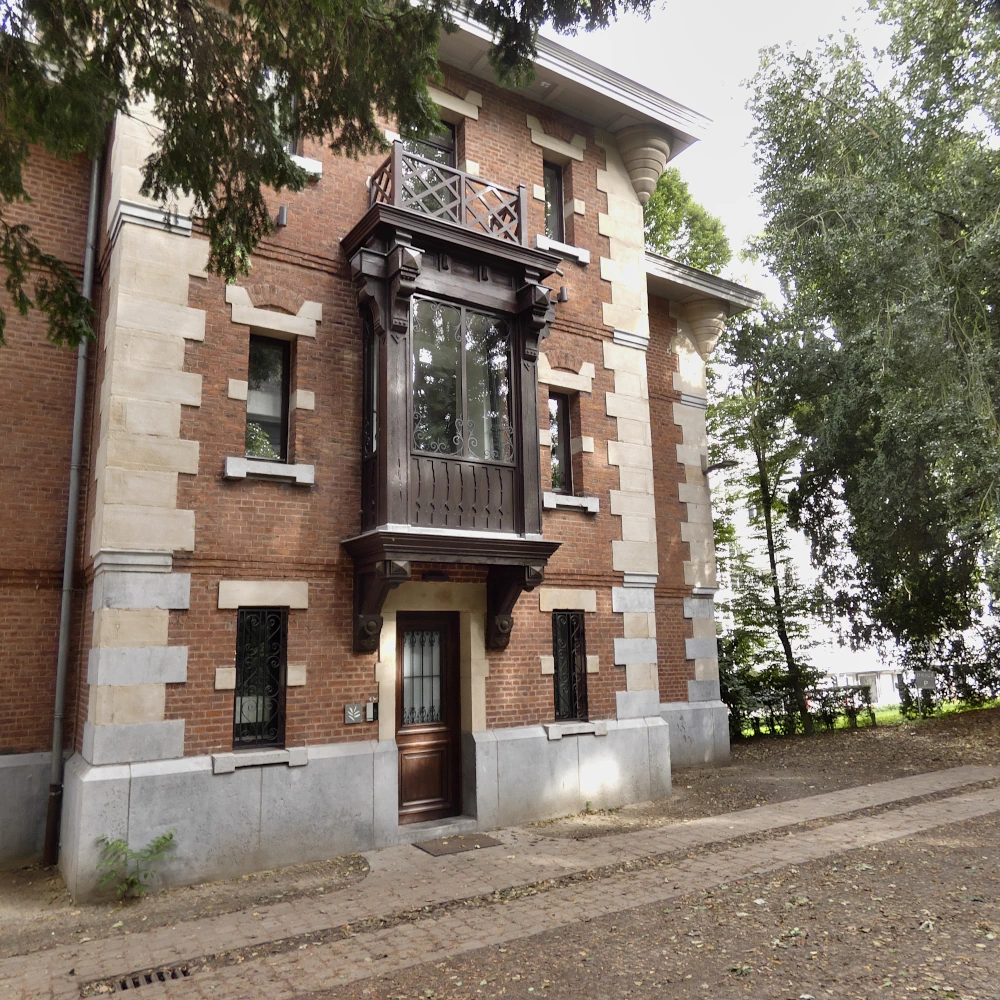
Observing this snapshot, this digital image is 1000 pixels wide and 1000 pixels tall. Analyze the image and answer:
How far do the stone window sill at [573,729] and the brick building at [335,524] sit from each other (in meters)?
0.05

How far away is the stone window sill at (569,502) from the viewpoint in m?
11.1

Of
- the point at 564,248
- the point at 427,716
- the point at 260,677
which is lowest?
the point at 427,716

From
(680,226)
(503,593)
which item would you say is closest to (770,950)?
(503,593)

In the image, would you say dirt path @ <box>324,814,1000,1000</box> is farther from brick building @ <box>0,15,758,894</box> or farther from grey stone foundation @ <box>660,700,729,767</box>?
grey stone foundation @ <box>660,700,729,767</box>

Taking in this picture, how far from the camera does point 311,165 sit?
984cm

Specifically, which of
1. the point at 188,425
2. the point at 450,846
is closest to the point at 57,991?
the point at 450,846

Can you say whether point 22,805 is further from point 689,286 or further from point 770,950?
point 689,286

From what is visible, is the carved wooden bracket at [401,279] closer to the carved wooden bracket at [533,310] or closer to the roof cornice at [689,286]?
the carved wooden bracket at [533,310]

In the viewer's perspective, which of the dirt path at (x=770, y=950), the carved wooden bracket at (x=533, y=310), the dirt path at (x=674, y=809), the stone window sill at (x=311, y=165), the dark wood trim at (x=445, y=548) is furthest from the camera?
the carved wooden bracket at (x=533, y=310)

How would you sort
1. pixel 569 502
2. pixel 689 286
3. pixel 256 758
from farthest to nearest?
pixel 689 286, pixel 569 502, pixel 256 758

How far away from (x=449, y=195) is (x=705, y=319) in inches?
269

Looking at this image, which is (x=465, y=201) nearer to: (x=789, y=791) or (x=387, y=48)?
(x=387, y=48)

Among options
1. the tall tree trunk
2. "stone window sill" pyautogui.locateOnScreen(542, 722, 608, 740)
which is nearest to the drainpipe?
"stone window sill" pyautogui.locateOnScreen(542, 722, 608, 740)

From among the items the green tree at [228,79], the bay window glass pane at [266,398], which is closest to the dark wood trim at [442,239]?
the bay window glass pane at [266,398]
